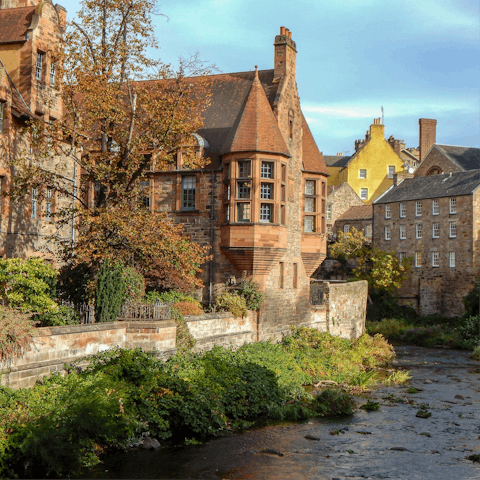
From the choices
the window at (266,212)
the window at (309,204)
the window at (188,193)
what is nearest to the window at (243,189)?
the window at (266,212)

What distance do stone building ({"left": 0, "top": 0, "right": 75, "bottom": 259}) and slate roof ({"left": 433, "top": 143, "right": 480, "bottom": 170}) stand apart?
44.9 meters

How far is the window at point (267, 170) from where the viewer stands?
28594mm

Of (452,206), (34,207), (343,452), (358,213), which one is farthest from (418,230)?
(343,452)

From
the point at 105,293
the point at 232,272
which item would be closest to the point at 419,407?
the point at 232,272

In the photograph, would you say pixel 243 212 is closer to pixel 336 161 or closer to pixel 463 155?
pixel 463 155

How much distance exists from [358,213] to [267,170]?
122 feet

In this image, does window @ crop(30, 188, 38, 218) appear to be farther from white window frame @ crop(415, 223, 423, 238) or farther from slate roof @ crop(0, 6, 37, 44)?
white window frame @ crop(415, 223, 423, 238)

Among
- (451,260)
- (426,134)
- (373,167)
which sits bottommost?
Result: (451,260)

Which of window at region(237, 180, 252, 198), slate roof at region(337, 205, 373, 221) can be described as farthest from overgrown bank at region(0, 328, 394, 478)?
slate roof at region(337, 205, 373, 221)

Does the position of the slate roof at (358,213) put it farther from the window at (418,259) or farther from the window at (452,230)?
the window at (452,230)

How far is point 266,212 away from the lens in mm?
28812

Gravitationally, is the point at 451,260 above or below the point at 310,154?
below

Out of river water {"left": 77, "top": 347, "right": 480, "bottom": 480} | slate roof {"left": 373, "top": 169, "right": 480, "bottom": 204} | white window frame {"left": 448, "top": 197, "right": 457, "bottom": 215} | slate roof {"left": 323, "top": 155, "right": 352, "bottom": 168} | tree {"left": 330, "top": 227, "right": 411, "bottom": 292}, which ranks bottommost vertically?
river water {"left": 77, "top": 347, "right": 480, "bottom": 480}

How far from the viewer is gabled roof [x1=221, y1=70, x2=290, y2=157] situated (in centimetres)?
2802
